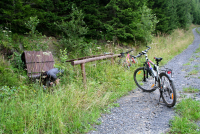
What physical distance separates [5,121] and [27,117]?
0.37 metres

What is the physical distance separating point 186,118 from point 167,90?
1028 mm

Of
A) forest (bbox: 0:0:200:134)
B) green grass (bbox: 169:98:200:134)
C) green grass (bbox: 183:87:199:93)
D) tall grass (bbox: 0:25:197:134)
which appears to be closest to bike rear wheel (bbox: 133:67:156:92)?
forest (bbox: 0:0:200:134)

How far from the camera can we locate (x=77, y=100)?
3.48 metres

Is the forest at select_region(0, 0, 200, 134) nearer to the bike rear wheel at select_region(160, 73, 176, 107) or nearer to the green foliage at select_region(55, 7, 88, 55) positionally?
the green foliage at select_region(55, 7, 88, 55)

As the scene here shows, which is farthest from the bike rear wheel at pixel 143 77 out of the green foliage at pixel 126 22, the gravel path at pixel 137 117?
the green foliage at pixel 126 22

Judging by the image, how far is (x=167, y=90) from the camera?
4000mm

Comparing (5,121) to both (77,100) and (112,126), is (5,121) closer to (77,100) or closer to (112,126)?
(77,100)

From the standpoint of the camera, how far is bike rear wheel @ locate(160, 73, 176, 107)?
3.81 metres

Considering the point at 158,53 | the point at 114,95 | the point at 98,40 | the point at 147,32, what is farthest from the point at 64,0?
the point at 114,95

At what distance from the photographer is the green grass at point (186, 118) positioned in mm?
2820

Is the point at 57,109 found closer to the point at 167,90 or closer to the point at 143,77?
the point at 167,90

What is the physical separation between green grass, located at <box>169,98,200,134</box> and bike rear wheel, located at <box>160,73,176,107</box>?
0.25 meters

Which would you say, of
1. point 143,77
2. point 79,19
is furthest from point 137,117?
point 79,19

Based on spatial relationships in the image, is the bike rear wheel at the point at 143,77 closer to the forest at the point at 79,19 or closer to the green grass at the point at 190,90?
the green grass at the point at 190,90
